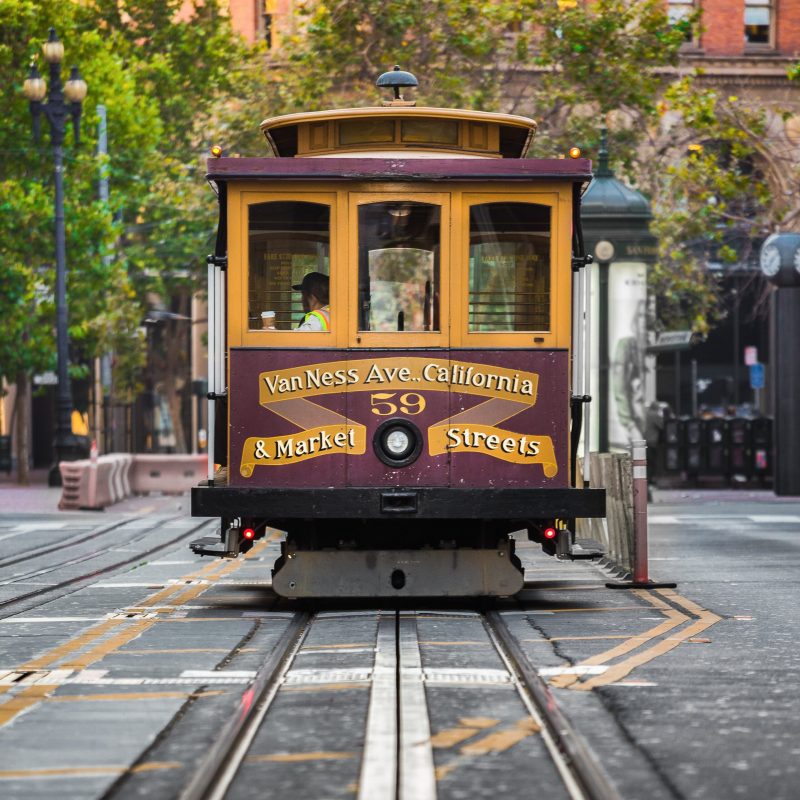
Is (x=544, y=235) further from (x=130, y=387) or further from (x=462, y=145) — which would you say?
(x=130, y=387)

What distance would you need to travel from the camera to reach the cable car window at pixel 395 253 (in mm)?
13031

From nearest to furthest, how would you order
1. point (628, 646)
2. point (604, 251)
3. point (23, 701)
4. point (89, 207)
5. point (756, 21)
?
point (23, 701), point (628, 646), point (604, 251), point (89, 207), point (756, 21)

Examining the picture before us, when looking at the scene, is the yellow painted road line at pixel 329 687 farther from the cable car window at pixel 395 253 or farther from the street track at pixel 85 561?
the street track at pixel 85 561

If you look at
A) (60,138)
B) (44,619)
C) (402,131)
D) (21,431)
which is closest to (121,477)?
(60,138)

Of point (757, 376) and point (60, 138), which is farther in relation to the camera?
point (757, 376)

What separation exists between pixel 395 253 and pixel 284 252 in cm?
76

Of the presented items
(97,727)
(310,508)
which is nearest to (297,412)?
(310,508)

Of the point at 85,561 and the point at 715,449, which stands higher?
the point at 715,449

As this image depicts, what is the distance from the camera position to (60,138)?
34.4 m

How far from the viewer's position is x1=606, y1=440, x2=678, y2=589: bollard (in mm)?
15211

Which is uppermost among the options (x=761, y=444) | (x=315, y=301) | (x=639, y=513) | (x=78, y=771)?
(x=315, y=301)

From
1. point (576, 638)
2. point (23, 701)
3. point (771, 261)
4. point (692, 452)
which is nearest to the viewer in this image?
point (23, 701)

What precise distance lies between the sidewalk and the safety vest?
15770 millimetres

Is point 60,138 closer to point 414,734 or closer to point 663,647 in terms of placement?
point 663,647
